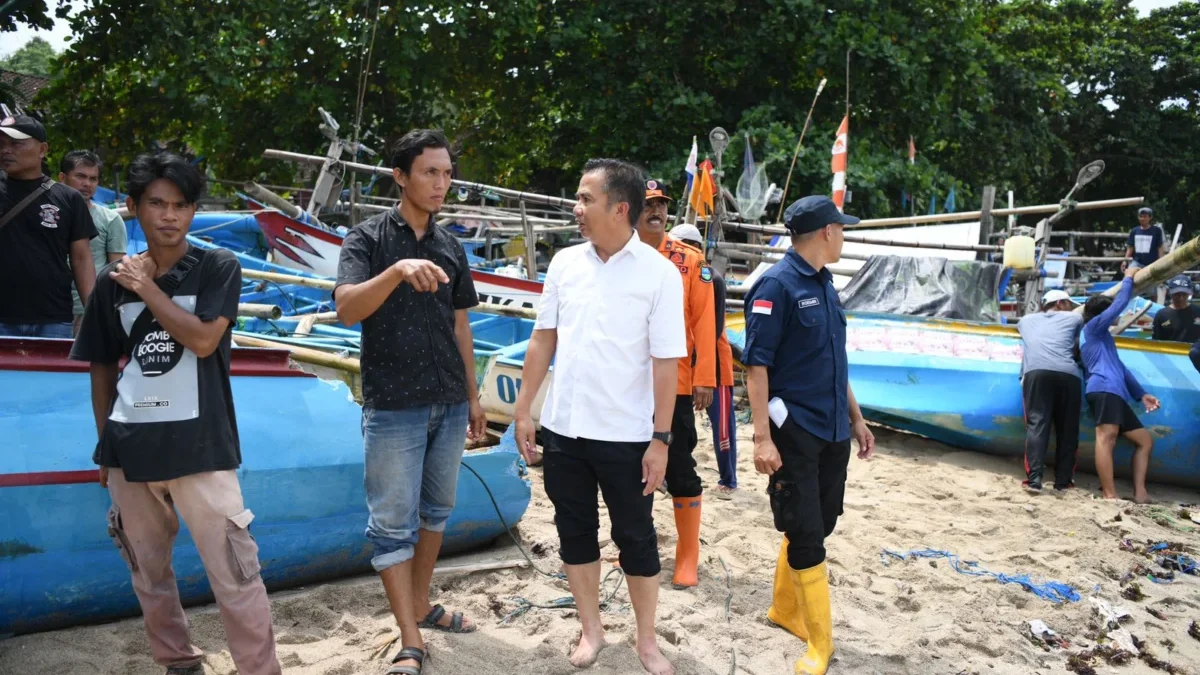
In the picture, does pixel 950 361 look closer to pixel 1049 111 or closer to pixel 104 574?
pixel 104 574

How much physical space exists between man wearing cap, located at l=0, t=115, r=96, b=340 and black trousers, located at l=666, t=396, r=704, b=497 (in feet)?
8.06

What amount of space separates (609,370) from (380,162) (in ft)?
40.6

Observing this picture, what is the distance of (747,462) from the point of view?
7.29m

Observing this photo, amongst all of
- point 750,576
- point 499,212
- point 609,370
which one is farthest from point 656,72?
point 609,370

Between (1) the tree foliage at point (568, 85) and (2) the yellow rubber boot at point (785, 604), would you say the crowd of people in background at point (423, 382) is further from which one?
(1) the tree foliage at point (568, 85)

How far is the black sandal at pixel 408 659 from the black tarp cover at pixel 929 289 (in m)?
6.79

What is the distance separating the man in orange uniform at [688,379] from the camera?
169 inches

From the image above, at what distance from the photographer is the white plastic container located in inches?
361

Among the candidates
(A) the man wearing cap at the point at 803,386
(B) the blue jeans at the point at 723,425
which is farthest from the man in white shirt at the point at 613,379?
(B) the blue jeans at the point at 723,425

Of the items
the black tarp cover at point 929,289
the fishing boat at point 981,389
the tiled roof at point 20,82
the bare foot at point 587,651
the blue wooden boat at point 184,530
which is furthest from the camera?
the black tarp cover at point 929,289

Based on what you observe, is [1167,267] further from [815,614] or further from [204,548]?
[204,548]

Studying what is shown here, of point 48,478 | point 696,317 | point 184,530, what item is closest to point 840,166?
point 696,317

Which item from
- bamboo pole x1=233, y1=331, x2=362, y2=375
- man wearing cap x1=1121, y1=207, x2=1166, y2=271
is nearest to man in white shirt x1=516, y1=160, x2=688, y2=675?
bamboo pole x1=233, y1=331, x2=362, y2=375

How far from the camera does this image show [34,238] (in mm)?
3924
